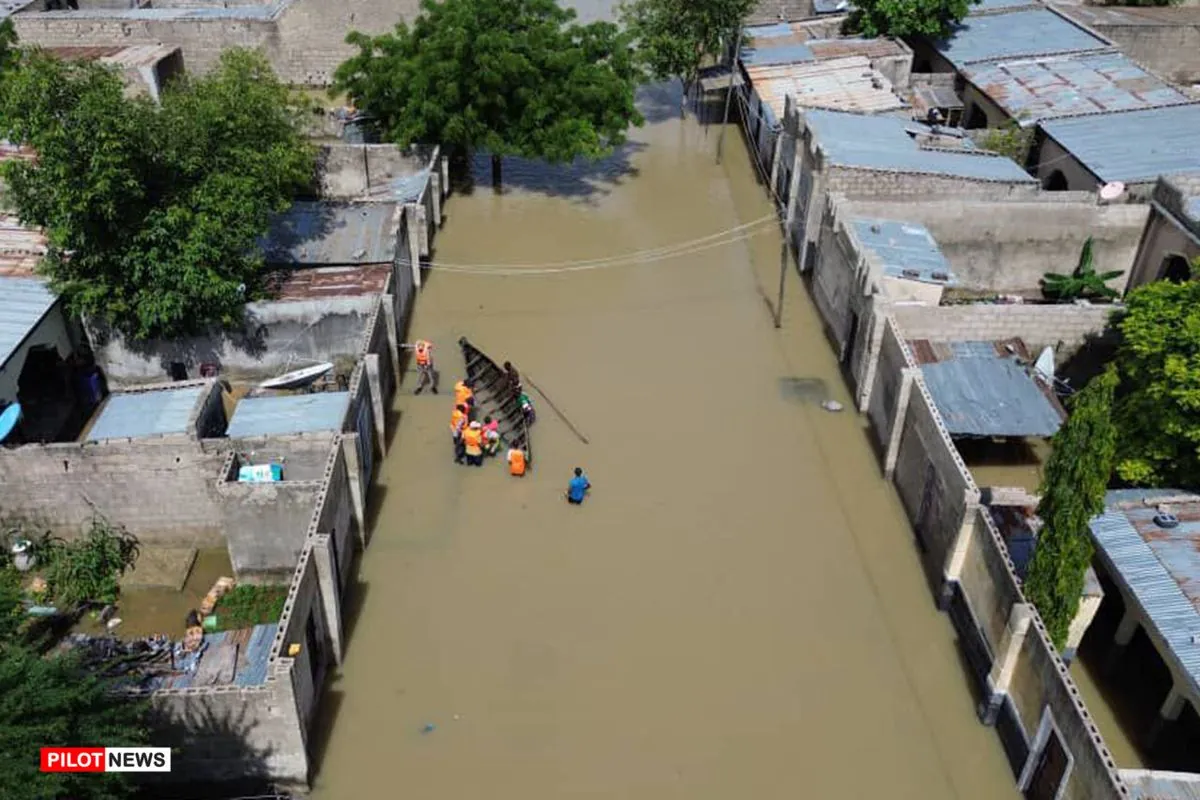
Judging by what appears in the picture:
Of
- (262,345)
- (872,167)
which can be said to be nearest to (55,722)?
(262,345)

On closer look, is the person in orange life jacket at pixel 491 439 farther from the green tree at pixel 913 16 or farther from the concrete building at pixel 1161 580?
the green tree at pixel 913 16

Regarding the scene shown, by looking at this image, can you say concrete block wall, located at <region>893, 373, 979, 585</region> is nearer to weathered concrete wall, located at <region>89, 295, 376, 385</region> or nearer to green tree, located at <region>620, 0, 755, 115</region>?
weathered concrete wall, located at <region>89, 295, 376, 385</region>

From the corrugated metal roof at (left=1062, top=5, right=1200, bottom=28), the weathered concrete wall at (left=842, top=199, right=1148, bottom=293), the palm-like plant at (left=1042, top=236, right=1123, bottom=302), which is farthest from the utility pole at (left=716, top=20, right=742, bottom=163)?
the palm-like plant at (left=1042, top=236, right=1123, bottom=302)

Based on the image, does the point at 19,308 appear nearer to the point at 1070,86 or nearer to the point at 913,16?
the point at 1070,86

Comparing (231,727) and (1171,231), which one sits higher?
(1171,231)

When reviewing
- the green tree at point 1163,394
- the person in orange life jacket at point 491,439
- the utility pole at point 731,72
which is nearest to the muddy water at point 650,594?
the person in orange life jacket at point 491,439
